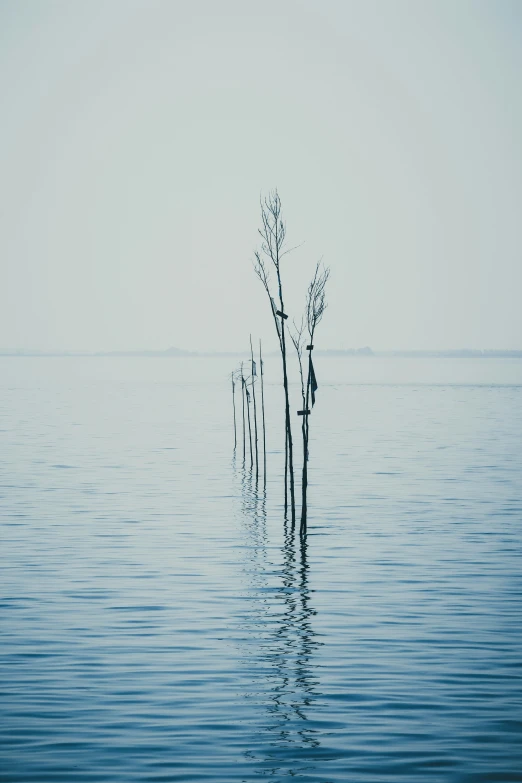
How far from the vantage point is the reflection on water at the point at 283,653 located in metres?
12.8

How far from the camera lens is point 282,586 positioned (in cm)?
2359

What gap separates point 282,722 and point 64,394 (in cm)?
14619

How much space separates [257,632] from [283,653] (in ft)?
5.20

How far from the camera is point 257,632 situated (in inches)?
752

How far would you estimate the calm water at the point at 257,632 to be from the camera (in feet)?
41.6

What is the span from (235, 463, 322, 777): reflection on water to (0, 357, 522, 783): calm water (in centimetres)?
5

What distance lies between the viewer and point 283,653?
17.6 m

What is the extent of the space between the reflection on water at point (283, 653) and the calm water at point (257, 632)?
0.16 ft

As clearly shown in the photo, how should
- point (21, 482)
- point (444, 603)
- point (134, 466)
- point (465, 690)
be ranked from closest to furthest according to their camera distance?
point (465, 690) → point (444, 603) → point (21, 482) → point (134, 466)

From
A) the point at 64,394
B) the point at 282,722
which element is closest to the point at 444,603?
the point at 282,722

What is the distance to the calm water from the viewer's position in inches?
499

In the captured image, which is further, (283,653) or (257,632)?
(257,632)

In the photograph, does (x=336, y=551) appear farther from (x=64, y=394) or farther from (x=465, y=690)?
(x=64, y=394)

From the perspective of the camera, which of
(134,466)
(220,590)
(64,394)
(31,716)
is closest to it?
(31,716)
